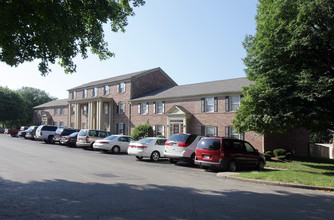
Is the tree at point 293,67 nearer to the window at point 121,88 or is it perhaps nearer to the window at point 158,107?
the window at point 158,107

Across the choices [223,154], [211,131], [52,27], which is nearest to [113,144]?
[223,154]

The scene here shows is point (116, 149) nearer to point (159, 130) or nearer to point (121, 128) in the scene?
point (159, 130)

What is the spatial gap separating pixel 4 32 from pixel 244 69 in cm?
1304

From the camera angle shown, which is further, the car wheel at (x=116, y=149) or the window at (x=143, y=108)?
the window at (x=143, y=108)

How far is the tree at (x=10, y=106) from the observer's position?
6267 cm

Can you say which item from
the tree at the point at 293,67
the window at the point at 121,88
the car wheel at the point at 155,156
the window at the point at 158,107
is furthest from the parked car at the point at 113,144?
the window at the point at 121,88

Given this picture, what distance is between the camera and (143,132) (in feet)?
101

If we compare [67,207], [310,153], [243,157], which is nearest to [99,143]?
[243,157]

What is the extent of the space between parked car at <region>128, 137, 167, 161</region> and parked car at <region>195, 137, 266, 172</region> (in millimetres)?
4014

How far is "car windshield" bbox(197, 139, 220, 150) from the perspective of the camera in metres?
12.9

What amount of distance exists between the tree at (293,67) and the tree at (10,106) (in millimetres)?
64440

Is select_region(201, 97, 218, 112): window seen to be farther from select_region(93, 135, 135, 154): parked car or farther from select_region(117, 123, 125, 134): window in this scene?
select_region(117, 123, 125, 134): window

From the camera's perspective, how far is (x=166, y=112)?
30.9 m

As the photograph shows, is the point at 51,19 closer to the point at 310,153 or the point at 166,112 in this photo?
the point at 166,112
